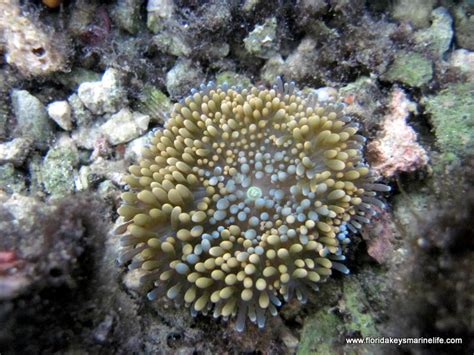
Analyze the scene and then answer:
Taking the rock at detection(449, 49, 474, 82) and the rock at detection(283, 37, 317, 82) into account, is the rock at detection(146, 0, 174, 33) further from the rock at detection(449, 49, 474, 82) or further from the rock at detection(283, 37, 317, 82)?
the rock at detection(449, 49, 474, 82)

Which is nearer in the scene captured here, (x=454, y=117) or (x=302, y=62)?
(x=454, y=117)

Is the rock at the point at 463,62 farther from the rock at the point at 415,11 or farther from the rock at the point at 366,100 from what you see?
the rock at the point at 366,100

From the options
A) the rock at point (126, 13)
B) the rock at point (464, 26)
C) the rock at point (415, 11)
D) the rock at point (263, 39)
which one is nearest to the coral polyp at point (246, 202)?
the rock at point (263, 39)

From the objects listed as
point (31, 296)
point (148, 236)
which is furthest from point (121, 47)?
point (31, 296)

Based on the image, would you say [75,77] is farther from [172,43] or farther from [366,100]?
[366,100]

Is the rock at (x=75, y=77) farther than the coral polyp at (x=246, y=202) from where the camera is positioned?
Yes

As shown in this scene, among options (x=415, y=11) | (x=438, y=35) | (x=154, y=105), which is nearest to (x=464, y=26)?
(x=438, y=35)
